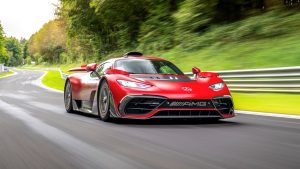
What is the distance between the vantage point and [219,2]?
24922mm

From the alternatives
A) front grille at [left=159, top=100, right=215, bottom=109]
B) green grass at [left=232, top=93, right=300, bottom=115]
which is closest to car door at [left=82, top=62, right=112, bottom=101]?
front grille at [left=159, top=100, right=215, bottom=109]

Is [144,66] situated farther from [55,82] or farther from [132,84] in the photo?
[55,82]

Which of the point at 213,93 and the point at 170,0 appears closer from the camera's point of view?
the point at 213,93

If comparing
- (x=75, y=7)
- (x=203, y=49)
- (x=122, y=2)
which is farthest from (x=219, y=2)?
(x=75, y=7)

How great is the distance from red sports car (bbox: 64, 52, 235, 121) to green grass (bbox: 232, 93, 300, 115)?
2205 millimetres

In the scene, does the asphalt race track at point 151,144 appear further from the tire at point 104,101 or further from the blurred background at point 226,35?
the blurred background at point 226,35

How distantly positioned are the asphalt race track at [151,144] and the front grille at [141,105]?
0.21m

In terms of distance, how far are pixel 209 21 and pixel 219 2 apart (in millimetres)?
1253

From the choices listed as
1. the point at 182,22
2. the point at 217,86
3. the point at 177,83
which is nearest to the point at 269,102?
the point at 217,86

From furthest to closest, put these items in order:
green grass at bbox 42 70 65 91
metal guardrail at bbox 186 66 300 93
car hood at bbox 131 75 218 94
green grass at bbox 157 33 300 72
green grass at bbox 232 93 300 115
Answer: green grass at bbox 42 70 65 91, green grass at bbox 157 33 300 72, metal guardrail at bbox 186 66 300 93, green grass at bbox 232 93 300 115, car hood at bbox 131 75 218 94

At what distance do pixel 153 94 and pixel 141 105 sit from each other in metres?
0.24

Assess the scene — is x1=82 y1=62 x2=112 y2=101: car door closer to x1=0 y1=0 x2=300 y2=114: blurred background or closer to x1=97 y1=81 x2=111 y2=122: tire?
x1=97 y1=81 x2=111 y2=122: tire

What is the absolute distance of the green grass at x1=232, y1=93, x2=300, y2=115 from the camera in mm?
9617

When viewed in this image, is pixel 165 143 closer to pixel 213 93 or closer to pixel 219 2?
pixel 213 93
